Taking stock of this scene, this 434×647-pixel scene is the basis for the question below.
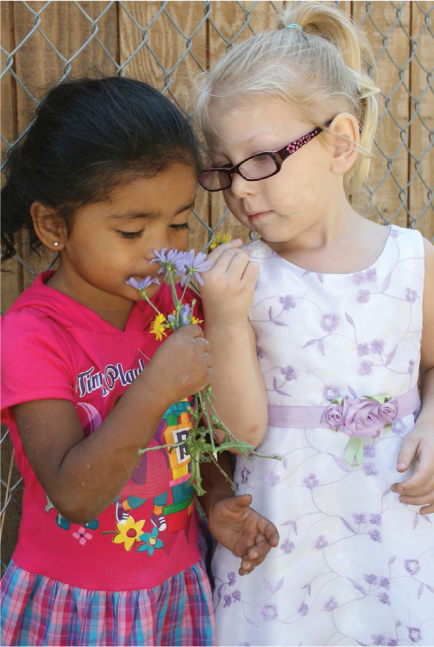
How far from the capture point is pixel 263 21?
255cm

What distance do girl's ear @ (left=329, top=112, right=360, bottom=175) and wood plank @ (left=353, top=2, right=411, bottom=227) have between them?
1.22 metres

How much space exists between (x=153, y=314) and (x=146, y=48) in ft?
3.43

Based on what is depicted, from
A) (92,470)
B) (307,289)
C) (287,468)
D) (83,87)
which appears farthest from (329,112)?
(92,470)

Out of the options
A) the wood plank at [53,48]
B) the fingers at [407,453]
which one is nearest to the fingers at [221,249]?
the fingers at [407,453]

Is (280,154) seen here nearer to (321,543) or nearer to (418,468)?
(418,468)

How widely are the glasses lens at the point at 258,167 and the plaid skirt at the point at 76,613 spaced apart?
2.96 feet

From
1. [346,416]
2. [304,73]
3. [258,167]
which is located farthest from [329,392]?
[304,73]

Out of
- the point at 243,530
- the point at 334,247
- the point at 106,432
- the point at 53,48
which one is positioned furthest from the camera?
the point at 53,48

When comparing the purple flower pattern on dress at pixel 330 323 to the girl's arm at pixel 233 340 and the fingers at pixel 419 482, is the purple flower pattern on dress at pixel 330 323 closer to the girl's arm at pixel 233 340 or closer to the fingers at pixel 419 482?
the girl's arm at pixel 233 340

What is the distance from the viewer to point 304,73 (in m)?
1.59

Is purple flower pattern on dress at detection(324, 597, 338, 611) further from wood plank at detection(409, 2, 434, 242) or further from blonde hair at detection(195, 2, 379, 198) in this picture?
wood plank at detection(409, 2, 434, 242)

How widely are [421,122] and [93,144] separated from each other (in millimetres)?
1887

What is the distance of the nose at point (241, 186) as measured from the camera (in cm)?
156

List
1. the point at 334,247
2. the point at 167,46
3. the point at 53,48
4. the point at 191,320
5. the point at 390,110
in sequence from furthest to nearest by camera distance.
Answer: the point at 390,110, the point at 167,46, the point at 53,48, the point at 334,247, the point at 191,320
